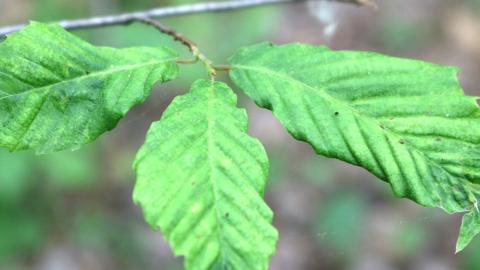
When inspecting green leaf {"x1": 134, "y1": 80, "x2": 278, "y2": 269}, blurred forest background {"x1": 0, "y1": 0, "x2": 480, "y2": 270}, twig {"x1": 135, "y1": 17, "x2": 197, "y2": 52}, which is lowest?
blurred forest background {"x1": 0, "y1": 0, "x2": 480, "y2": 270}

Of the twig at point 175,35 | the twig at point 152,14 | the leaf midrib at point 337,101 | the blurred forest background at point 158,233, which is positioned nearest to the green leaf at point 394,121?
the leaf midrib at point 337,101

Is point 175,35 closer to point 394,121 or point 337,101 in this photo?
point 337,101

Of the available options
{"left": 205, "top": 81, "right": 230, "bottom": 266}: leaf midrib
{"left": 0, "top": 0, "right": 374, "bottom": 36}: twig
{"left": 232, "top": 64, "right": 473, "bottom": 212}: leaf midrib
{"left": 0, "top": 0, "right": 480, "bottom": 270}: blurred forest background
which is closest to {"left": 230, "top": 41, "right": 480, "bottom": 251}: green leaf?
{"left": 232, "top": 64, "right": 473, "bottom": 212}: leaf midrib

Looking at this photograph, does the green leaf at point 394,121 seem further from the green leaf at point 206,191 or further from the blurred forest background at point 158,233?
the blurred forest background at point 158,233

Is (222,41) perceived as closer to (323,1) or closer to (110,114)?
(323,1)

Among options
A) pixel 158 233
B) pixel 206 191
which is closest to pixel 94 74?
pixel 206 191

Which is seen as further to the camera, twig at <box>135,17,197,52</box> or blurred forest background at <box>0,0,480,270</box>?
blurred forest background at <box>0,0,480,270</box>

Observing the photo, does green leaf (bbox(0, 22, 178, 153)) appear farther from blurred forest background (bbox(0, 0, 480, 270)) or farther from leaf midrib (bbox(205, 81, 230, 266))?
blurred forest background (bbox(0, 0, 480, 270))
